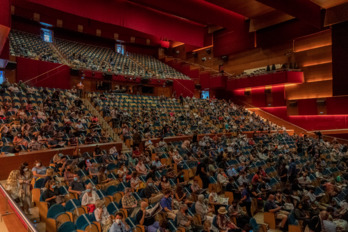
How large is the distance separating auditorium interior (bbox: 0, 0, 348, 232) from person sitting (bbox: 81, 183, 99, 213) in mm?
17

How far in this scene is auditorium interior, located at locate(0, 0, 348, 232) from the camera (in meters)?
4.38

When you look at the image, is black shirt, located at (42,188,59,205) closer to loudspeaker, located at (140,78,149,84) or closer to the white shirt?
the white shirt

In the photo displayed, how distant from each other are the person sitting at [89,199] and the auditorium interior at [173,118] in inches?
0.7

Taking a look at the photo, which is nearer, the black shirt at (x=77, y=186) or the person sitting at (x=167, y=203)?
the person sitting at (x=167, y=203)

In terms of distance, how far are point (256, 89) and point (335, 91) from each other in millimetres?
5011

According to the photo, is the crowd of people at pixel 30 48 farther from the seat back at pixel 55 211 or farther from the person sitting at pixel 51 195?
the seat back at pixel 55 211

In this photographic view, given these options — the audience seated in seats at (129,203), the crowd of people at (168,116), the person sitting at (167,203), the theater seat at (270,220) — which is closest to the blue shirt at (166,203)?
the person sitting at (167,203)

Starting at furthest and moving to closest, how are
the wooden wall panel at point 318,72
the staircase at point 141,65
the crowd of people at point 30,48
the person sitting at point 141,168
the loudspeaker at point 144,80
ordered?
the staircase at point 141,65 → the loudspeaker at point 144,80 → the wooden wall panel at point 318,72 → the crowd of people at point 30,48 → the person sitting at point 141,168

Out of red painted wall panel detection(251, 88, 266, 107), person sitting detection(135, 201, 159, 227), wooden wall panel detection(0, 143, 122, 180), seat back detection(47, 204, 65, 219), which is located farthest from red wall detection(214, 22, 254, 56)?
seat back detection(47, 204, 65, 219)

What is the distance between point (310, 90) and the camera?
1481 cm

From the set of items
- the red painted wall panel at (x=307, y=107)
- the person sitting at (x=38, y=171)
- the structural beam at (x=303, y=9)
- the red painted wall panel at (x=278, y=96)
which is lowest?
the person sitting at (x=38, y=171)

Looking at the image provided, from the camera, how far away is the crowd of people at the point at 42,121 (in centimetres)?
649

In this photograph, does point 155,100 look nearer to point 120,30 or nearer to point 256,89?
point 256,89

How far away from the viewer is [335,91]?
13.4 m
